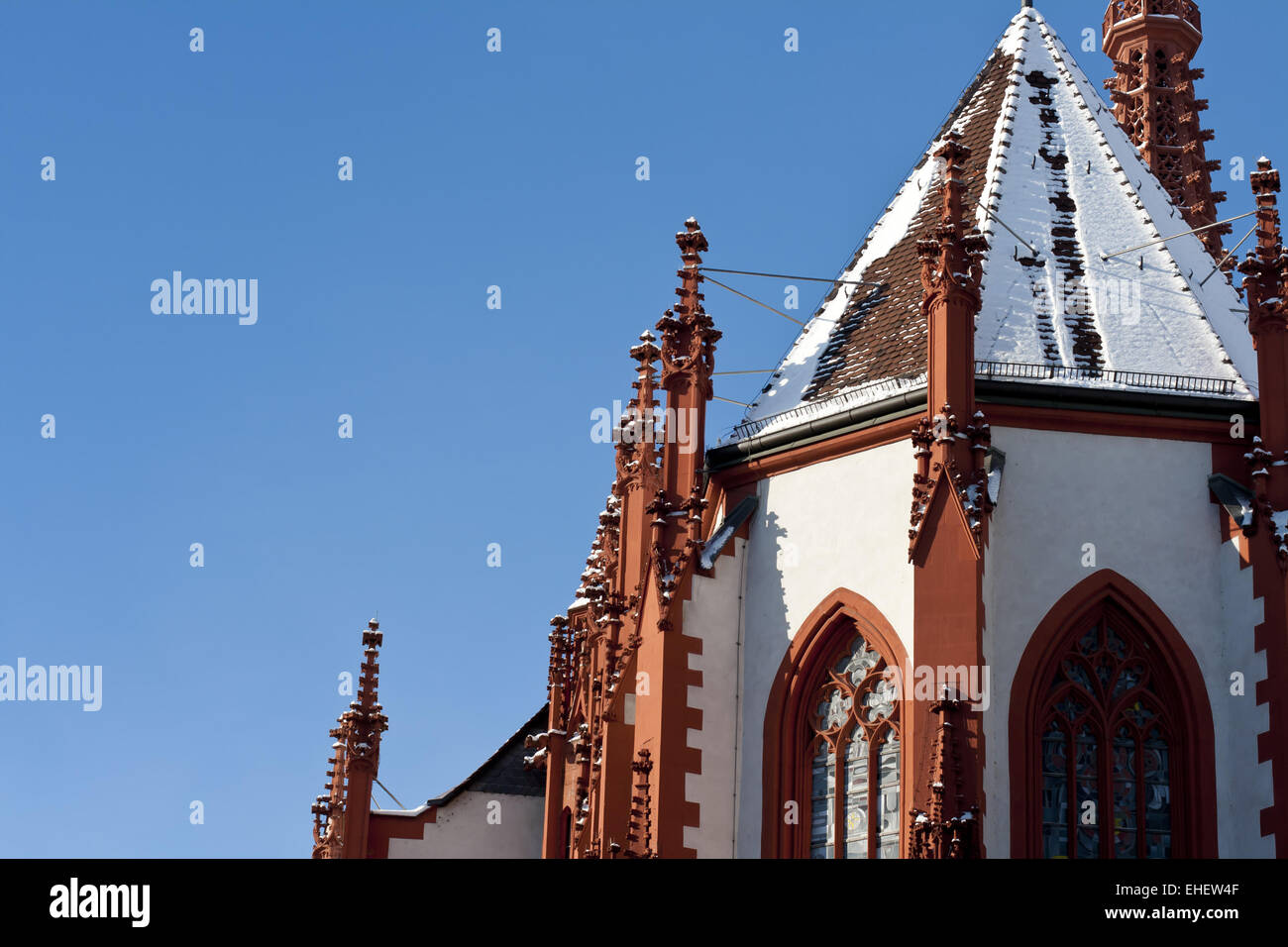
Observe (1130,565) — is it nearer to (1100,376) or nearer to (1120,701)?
(1120,701)

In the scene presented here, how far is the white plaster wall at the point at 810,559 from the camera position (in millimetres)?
27406

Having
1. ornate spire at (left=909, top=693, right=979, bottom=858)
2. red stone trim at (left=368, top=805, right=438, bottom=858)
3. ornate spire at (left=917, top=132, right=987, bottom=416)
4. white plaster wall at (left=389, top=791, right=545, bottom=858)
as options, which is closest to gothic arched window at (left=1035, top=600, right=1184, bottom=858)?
ornate spire at (left=909, top=693, right=979, bottom=858)

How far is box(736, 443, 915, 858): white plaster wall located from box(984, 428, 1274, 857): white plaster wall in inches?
50.1

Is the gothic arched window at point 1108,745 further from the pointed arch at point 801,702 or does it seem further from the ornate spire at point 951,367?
the ornate spire at point 951,367

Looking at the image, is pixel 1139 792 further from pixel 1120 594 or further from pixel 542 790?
pixel 542 790

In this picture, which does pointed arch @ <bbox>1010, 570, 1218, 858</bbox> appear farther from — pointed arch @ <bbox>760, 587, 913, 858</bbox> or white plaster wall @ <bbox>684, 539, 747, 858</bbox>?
white plaster wall @ <bbox>684, 539, 747, 858</bbox>

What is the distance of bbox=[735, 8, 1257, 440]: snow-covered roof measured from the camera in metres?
28.9

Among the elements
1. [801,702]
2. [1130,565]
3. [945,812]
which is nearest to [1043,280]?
[1130,565]

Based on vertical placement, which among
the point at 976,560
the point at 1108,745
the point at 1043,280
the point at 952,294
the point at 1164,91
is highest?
the point at 1164,91

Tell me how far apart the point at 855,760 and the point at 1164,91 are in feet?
71.3

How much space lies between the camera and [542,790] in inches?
1502

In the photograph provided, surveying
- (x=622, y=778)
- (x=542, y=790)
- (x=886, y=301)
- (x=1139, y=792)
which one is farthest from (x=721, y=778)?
(x=542, y=790)

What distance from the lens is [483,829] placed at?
3759 centimetres
